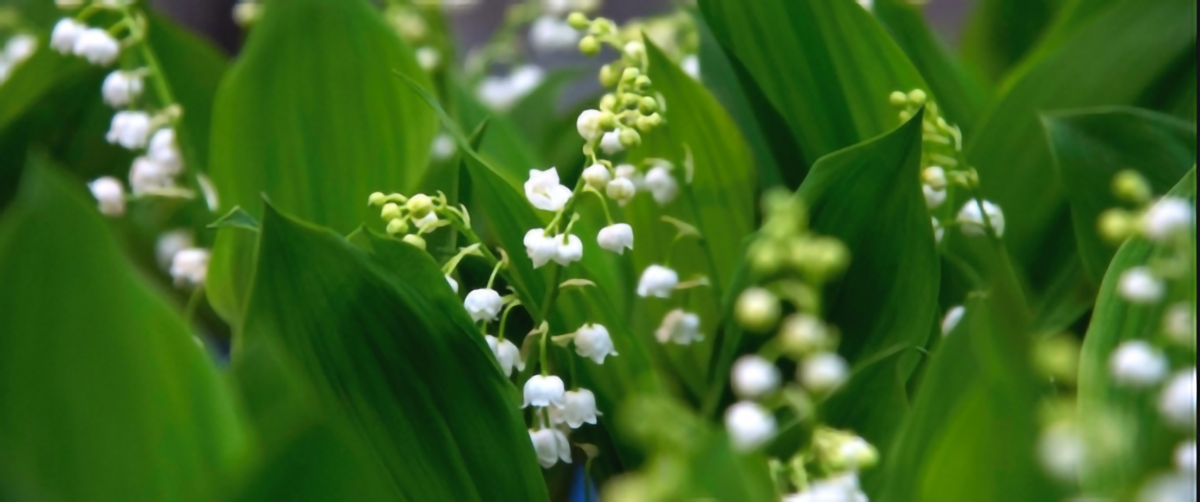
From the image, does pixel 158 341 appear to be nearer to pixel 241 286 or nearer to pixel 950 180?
pixel 241 286

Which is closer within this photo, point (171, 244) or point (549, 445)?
point (549, 445)

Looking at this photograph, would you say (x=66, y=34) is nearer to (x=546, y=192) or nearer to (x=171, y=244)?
(x=171, y=244)

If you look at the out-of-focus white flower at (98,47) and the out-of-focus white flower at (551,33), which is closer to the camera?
the out-of-focus white flower at (98,47)

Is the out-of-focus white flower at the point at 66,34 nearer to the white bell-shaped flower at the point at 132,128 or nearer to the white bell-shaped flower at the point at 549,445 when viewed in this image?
the white bell-shaped flower at the point at 132,128

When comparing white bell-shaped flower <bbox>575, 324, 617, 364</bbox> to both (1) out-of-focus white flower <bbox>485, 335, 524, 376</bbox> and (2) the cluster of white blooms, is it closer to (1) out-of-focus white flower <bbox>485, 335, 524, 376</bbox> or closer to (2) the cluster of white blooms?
(1) out-of-focus white flower <bbox>485, 335, 524, 376</bbox>

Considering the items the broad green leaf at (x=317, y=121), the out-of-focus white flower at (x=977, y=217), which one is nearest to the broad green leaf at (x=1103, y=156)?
the out-of-focus white flower at (x=977, y=217)

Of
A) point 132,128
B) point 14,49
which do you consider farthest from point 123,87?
point 14,49

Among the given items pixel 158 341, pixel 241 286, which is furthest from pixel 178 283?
pixel 158 341
